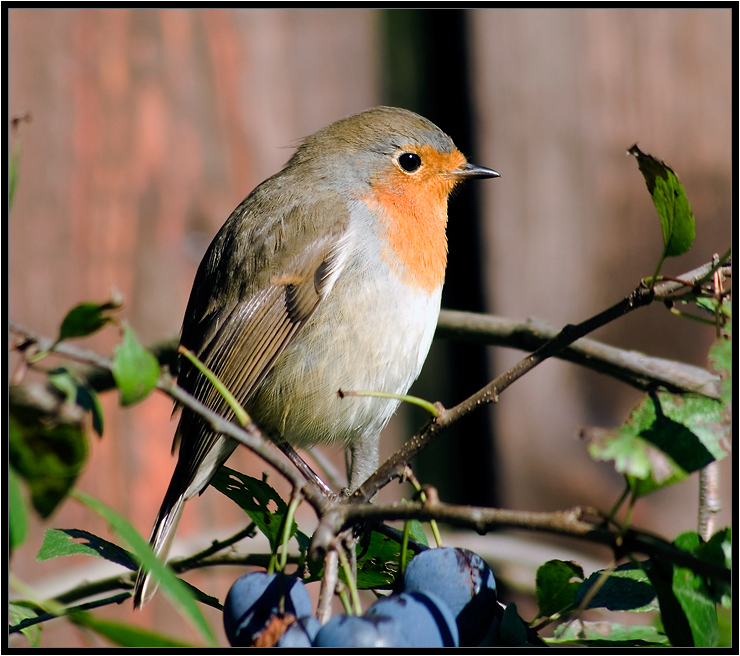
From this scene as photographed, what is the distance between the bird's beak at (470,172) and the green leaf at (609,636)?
156cm

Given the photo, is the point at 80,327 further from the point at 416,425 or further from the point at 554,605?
the point at 416,425

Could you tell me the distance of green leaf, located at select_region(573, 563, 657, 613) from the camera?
3.79ft

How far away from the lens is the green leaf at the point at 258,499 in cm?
126

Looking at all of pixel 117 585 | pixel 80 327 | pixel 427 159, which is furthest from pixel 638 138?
pixel 80 327

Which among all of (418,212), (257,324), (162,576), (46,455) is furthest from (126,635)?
(418,212)

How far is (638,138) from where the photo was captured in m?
2.95

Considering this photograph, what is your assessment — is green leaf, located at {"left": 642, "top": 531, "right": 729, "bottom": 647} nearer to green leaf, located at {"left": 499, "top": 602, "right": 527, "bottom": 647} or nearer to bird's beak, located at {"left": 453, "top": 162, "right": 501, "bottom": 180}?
green leaf, located at {"left": 499, "top": 602, "right": 527, "bottom": 647}

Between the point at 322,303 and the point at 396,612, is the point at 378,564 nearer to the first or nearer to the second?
the point at 396,612

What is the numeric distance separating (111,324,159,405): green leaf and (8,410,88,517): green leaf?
0.32 feet

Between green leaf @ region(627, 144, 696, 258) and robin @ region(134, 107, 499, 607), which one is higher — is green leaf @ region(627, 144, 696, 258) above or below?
above

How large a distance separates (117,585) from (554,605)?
1.11 metres

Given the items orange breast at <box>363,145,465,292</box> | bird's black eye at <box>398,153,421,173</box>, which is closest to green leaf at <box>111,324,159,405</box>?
orange breast at <box>363,145,465,292</box>

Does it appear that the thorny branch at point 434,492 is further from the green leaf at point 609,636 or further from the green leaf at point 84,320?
the green leaf at point 609,636

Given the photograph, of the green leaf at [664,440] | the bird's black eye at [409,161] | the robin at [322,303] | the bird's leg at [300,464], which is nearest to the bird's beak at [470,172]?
the robin at [322,303]
